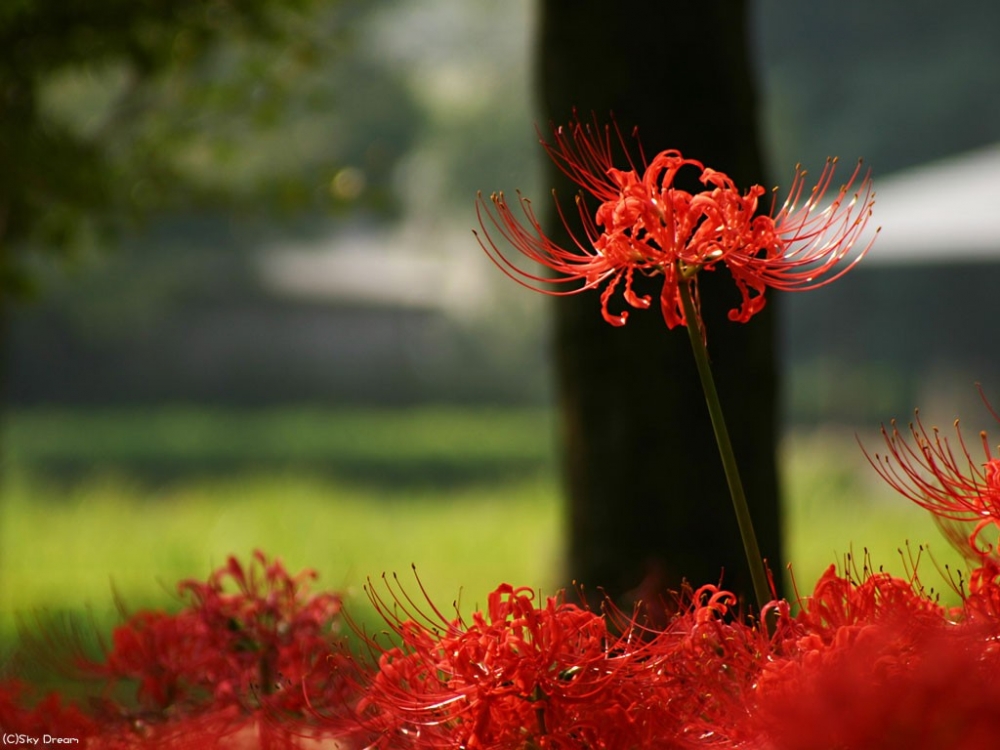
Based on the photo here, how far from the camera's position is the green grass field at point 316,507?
5.98 m

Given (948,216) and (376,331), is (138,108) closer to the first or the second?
(948,216)

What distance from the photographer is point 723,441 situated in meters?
0.88

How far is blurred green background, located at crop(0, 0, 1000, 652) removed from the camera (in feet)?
21.0

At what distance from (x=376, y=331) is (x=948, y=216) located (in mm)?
11924

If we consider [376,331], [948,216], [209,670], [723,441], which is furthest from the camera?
[376,331]

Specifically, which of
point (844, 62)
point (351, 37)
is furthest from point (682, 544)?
point (844, 62)

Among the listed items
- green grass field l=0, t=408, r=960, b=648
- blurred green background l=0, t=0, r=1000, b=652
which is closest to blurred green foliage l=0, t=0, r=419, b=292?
blurred green background l=0, t=0, r=1000, b=652

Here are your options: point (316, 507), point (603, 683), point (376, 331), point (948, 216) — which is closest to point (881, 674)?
point (603, 683)

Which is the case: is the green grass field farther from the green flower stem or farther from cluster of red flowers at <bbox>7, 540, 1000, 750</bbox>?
the green flower stem

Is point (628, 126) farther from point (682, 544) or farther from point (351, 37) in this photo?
point (351, 37)

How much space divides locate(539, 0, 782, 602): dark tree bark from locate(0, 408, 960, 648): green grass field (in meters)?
0.42

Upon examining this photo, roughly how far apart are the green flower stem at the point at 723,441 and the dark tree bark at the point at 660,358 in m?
1.33

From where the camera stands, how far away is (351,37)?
15.1ft

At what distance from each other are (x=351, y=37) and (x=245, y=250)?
1494 centimetres
